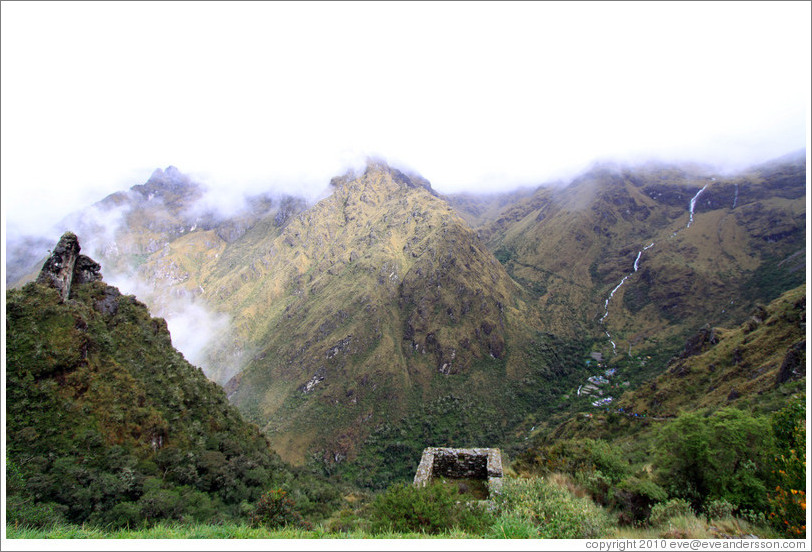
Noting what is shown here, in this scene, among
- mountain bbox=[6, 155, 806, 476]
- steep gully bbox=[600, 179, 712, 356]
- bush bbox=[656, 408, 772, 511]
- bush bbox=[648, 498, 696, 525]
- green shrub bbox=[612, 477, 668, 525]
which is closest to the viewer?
bush bbox=[648, 498, 696, 525]

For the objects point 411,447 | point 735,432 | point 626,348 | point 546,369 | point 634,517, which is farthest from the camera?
point 626,348

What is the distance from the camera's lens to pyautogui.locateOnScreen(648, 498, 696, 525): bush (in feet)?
25.8

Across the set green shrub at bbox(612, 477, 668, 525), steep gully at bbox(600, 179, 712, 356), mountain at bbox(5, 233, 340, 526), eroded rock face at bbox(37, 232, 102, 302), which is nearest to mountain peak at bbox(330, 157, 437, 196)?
steep gully at bbox(600, 179, 712, 356)

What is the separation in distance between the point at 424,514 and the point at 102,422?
2346cm

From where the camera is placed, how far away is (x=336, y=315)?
120125mm

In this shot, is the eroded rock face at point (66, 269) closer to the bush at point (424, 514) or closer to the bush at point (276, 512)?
the bush at point (276, 512)

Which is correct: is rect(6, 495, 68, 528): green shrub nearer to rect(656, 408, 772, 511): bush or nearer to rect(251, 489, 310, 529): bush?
rect(251, 489, 310, 529): bush

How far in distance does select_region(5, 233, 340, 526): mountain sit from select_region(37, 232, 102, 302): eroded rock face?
9cm

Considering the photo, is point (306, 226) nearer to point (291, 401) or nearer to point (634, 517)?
point (291, 401)

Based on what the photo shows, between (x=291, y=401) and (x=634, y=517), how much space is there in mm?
100942

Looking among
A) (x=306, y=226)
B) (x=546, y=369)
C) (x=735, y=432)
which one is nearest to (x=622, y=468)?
(x=735, y=432)

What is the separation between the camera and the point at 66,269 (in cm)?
2675

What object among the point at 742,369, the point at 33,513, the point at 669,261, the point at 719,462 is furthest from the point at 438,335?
the point at 669,261

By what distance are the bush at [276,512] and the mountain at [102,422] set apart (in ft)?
23.0
